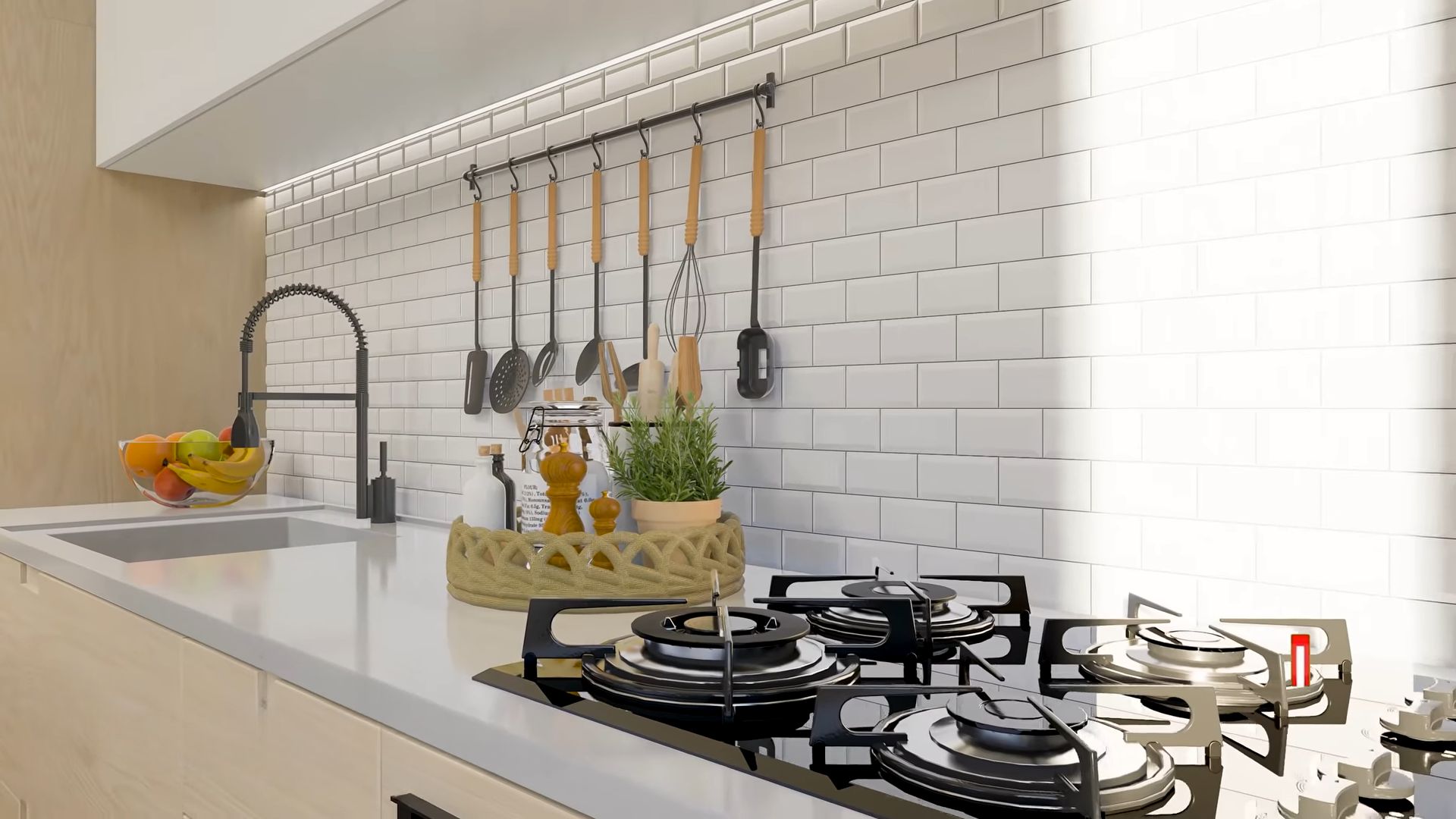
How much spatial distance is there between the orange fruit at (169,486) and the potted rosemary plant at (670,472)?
1400mm

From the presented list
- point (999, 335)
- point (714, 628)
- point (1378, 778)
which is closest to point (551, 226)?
point (999, 335)

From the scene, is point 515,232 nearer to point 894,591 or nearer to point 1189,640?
point 894,591

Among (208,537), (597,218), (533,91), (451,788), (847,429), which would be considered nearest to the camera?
(451,788)

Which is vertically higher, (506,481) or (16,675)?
(506,481)

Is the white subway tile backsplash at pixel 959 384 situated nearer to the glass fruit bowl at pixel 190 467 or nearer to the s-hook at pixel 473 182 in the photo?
the s-hook at pixel 473 182

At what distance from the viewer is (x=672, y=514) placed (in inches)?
55.7

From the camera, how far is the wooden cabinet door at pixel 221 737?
1153 millimetres

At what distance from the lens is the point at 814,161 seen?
1561 millimetres

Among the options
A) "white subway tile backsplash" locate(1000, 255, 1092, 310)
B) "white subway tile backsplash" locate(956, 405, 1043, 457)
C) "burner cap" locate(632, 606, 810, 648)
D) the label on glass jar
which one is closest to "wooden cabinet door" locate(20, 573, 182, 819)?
the label on glass jar

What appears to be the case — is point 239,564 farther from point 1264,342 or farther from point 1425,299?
point 1425,299

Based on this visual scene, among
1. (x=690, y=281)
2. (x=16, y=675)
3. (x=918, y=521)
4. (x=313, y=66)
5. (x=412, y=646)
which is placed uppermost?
(x=313, y=66)

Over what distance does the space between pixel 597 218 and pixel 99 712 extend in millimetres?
1139

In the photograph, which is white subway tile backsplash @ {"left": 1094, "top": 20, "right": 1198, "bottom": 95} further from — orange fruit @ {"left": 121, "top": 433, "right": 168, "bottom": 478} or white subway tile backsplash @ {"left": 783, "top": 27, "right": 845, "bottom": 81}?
orange fruit @ {"left": 121, "top": 433, "right": 168, "bottom": 478}

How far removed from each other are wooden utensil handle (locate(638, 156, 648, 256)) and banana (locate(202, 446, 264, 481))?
3.88 feet
